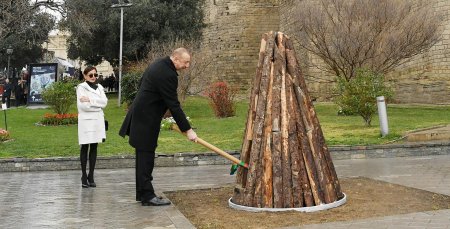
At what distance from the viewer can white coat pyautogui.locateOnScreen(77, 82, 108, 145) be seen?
25.8ft

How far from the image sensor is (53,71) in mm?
23281

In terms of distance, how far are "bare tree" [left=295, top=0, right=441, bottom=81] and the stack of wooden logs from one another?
42.9 ft

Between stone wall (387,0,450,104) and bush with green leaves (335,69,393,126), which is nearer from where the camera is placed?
bush with green leaves (335,69,393,126)

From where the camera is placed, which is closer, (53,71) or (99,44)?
(53,71)

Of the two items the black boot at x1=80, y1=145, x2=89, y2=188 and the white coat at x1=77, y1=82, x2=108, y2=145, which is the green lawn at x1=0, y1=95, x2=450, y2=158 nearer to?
the black boot at x1=80, y1=145, x2=89, y2=188

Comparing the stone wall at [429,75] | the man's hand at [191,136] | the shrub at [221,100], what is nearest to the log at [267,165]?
the man's hand at [191,136]

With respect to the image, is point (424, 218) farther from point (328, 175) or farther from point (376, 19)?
point (376, 19)

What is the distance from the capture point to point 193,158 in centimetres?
1045

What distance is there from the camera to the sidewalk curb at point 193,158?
9.73 m

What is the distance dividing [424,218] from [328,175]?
1.09 m

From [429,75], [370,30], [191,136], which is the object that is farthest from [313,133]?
[429,75]

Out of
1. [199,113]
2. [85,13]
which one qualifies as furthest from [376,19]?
[85,13]

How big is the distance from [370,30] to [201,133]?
7384 millimetres

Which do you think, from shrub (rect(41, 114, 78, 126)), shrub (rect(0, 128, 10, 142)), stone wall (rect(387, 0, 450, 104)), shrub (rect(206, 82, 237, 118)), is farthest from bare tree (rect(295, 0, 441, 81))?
shrub (rect(0, 128, 10, 142))
